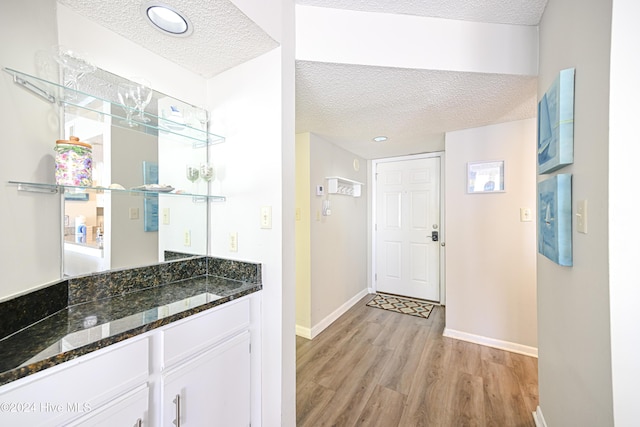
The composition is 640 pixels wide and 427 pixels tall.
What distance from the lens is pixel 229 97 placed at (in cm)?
152

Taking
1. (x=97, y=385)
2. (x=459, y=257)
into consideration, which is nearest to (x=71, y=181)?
(x=97, y=385)

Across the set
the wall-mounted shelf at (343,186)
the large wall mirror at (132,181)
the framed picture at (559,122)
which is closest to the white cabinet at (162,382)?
the large wall mirror at (132,181)

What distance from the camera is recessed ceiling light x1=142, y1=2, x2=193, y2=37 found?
1.07 meters

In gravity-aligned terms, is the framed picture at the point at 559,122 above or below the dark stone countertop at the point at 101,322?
above

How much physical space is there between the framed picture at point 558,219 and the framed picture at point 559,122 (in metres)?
0.08

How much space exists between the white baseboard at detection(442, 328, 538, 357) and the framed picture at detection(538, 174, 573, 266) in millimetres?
1690

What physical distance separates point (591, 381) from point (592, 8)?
51.5 inches

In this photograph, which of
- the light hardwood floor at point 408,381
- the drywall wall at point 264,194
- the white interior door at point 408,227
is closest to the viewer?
the drywall wall at point 264,194

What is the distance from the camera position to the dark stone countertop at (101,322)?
26.6 inches

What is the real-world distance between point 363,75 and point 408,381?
7.36 ft

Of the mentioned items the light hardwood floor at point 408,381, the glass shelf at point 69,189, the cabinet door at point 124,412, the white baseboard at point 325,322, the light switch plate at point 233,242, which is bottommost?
the light hardwood floor at point 408,381

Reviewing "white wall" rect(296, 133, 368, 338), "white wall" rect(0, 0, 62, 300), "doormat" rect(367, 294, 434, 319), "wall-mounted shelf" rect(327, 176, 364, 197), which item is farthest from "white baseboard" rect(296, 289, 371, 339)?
"white wall" rect(0, 0, 62, 300)

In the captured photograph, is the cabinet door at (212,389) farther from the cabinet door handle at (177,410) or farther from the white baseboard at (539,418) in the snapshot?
the white baseboard at (539,418)

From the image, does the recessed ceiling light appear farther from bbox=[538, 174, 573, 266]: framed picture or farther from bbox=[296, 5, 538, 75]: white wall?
bbox=[538, 174, 573, 266]: framed picture
